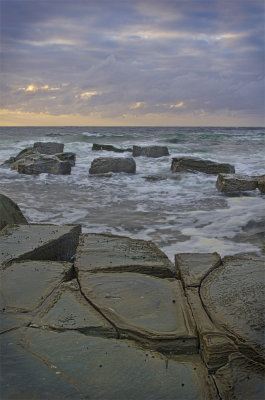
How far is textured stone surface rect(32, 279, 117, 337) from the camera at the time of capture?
6.28 feet

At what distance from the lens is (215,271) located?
8.82ft

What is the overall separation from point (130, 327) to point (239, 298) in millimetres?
787

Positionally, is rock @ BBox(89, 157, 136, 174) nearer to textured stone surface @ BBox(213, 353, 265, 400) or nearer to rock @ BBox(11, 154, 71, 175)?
rock @ BBox(11, 154, 71, 175)

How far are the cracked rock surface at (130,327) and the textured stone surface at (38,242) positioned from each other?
0.03 m

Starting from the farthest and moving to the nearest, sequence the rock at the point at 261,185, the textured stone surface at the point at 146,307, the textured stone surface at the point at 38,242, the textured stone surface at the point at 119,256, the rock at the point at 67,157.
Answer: the rock at the point at 67,157
the rock at the point at 261,185
the textured stone surface at the point at 38,242
the textured stone surface at the point at 119,256
the textured stone surface at the point at 146,307

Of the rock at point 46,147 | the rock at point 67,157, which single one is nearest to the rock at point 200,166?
the rock at point 67,157

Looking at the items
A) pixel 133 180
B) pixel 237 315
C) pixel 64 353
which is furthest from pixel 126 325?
pixel 133 180

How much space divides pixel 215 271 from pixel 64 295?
3.83 ft

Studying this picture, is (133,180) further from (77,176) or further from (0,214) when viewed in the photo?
(0,214)

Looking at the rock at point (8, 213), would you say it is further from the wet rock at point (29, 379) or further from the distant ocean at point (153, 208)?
the wet rock at point (29, 379)

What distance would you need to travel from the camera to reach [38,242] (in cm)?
319

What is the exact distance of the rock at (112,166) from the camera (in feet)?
34.6

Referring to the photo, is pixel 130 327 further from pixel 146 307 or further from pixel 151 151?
pixel 151 151

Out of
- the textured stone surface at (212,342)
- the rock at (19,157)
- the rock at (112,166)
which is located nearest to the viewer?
the textured stone surface at (212,342)
